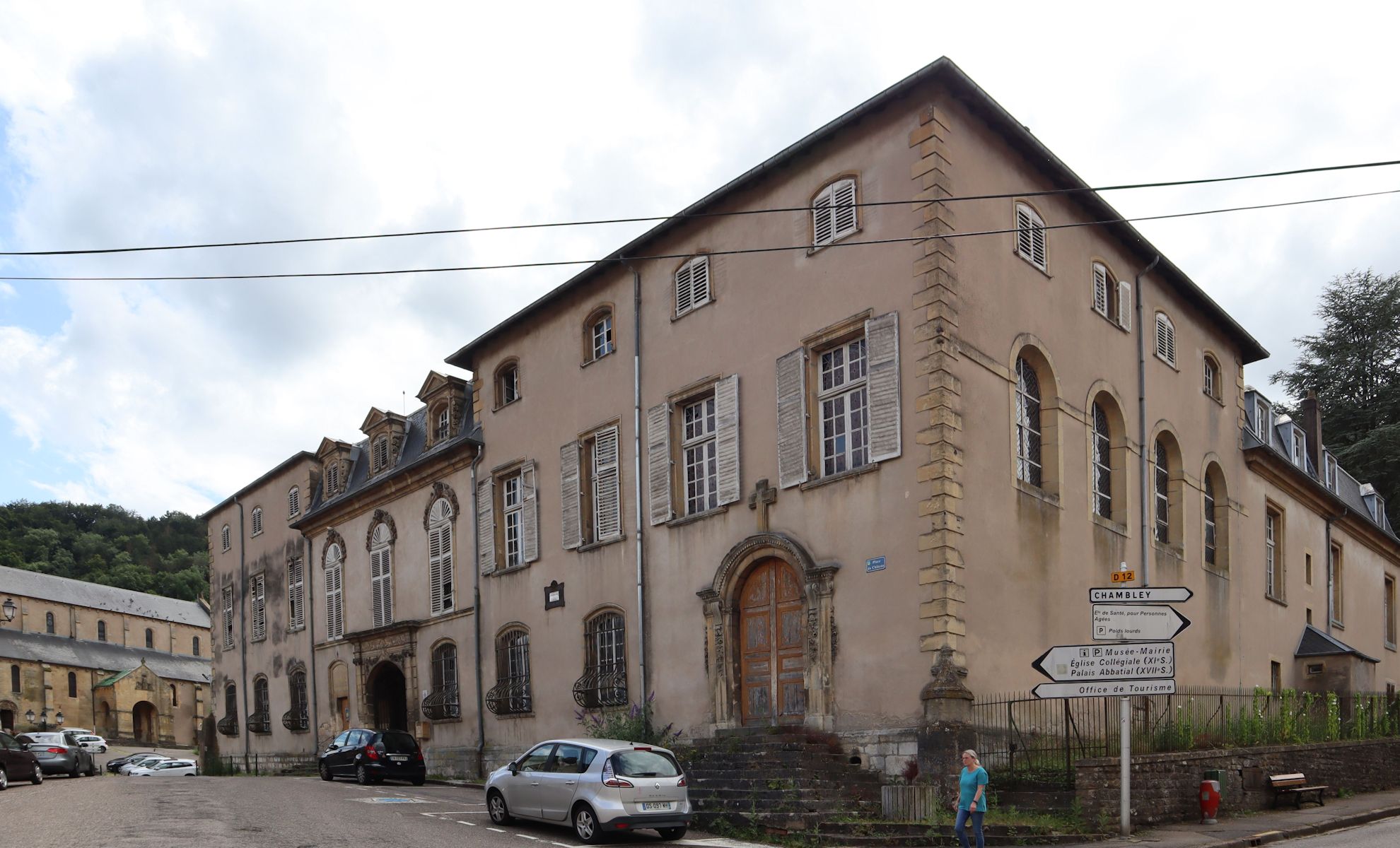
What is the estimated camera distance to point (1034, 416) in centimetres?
1967

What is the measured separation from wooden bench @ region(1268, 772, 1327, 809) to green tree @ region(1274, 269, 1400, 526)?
27190 millimetres

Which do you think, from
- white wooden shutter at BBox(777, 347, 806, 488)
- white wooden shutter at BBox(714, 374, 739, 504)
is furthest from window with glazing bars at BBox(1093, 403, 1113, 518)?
white wooden shutter at BBox(714, 374, 739, 504)

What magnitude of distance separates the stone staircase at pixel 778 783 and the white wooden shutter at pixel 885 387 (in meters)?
4.26

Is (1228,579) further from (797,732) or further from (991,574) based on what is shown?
(797,732)

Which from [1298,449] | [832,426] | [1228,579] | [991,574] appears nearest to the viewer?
[991,574]

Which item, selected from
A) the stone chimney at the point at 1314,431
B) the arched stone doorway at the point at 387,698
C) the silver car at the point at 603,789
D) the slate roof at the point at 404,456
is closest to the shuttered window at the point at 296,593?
the slate roof at the point at 404,456

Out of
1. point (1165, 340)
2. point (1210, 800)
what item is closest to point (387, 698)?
point (1165, 340)

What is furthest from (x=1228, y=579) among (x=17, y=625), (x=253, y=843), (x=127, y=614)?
(x=127, y=614)

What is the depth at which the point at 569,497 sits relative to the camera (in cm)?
2395

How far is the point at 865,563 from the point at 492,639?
1096 cm

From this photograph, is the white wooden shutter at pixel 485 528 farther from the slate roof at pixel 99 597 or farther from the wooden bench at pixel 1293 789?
the slate roof at pixel 99 597

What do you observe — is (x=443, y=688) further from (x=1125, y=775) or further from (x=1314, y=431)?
(x=1314, y=431)

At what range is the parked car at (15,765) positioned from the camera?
24750 millimetres

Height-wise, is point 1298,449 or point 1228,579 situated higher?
point 1298,449
